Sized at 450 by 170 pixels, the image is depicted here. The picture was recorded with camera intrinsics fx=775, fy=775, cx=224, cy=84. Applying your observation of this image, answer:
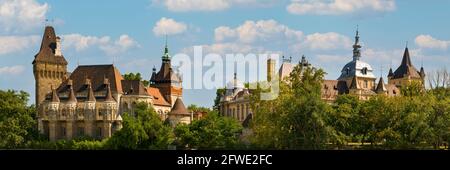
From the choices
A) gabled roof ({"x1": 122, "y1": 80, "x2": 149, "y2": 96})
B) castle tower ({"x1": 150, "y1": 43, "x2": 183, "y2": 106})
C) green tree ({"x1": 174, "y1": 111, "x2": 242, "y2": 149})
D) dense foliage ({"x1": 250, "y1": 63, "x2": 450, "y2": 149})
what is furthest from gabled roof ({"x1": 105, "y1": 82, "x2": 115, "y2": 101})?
dense foliage ({"x1": 250, "y1": 63, "x2": 450, "y2": 149})

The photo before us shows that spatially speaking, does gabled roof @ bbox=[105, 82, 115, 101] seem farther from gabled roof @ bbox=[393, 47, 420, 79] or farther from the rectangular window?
gabled roof @ bbox=[393, 47, 420, 79]

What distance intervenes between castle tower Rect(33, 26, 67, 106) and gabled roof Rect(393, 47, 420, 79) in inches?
1935

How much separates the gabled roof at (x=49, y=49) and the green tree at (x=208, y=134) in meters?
29.7

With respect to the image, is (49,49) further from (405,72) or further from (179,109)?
(405,72)

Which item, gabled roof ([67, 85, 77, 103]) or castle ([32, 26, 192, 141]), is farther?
gabled roof ([67, 85, 77, 103])

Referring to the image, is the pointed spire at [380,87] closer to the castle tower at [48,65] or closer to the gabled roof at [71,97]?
the gabled roof at [71,97]

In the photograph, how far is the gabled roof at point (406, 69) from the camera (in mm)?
111250

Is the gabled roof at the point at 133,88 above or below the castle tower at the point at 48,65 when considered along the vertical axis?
below

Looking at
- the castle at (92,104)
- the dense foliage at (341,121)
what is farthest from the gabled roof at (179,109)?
the dense foliage at (341,121)

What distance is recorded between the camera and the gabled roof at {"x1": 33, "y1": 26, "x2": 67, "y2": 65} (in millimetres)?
89188

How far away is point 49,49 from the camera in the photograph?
8962 cm

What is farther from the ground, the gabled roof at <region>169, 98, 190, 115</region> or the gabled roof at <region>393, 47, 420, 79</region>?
the gabled roof at <region>393, 47, 420, 79</region>

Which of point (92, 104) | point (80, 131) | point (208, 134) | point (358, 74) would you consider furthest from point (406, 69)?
point (208, 134)
